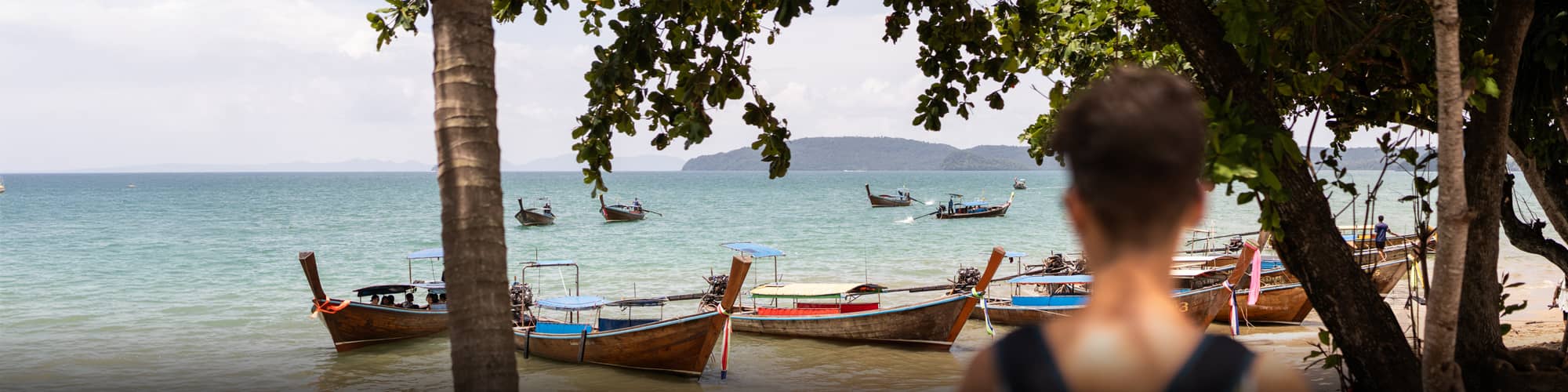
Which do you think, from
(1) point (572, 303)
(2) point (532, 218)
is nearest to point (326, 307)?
(1) point (572, 303)

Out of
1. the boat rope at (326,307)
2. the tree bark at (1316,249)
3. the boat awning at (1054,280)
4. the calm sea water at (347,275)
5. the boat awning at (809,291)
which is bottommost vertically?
the calm sea water at (347,275)

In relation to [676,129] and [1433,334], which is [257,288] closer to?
[676,129]

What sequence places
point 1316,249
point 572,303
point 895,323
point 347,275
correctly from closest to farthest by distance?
point 1316,249, point 572,303, point 895,323, point 347,275

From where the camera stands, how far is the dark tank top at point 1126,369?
1.17 m

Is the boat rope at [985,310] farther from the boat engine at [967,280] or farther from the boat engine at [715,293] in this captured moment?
the boat engine at [715,293]

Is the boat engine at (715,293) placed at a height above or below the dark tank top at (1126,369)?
below

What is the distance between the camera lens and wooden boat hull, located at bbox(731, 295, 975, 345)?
57.1ft

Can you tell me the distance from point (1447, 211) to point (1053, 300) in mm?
14395

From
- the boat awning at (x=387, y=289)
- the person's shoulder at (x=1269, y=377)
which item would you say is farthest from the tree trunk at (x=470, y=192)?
the boat awning at (x=387, y=289)

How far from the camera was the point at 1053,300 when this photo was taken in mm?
18812

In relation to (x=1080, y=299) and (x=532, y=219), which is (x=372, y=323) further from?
(x=532, y=219)

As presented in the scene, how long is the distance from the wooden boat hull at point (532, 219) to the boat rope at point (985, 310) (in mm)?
43136

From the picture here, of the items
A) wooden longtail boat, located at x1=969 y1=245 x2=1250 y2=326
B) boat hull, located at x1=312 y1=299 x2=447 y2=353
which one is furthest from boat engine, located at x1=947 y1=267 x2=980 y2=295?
boat hull, located at x1=312 y1=299 x2=447 y2=353

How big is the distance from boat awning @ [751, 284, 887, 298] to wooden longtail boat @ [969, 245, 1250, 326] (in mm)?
2311
